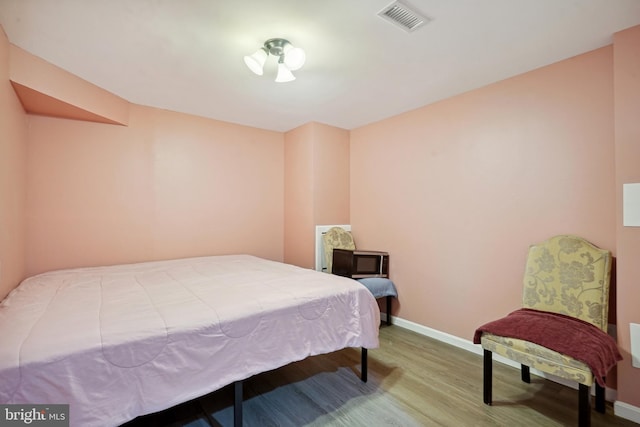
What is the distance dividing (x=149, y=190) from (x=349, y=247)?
246 cm

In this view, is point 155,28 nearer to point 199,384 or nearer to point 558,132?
point 199,384

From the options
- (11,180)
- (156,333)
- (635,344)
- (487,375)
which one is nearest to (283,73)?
(156,333)

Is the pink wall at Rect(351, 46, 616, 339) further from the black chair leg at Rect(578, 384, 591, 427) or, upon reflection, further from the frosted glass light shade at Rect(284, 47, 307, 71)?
the frosted glass light shade at Rect(284, 47, 307, 71)

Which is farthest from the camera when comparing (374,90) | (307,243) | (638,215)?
(307,243)

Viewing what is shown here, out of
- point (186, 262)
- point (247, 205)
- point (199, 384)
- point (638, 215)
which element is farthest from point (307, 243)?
point (638, 215)

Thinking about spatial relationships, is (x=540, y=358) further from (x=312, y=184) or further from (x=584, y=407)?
(x=312, y=184)

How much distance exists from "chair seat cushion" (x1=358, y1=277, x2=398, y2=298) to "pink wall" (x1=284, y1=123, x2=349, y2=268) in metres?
0.82

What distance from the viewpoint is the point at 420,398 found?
199cm

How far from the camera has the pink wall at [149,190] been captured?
2.59m

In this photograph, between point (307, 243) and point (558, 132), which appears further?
point (307, 243)

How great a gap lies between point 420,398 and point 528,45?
2596 millimetres

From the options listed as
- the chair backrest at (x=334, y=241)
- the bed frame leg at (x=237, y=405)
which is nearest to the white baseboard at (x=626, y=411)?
the bed frame leg at (x=237, y=405)

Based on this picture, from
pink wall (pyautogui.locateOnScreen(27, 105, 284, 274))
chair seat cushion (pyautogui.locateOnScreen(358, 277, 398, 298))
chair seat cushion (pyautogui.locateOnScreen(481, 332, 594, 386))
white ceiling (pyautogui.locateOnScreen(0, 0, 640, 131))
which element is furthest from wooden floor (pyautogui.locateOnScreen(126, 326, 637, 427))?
white ceiling (pyautogui.locateOnScreen(0, 0, 640, 131))

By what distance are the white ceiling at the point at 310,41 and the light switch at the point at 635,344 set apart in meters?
1.90
